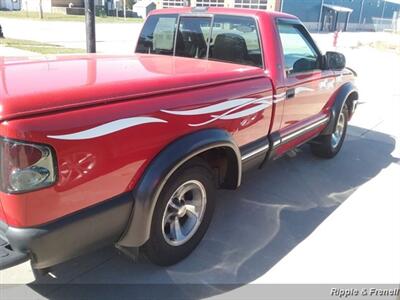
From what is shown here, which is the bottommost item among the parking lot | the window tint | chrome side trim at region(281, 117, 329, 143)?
the parking lot

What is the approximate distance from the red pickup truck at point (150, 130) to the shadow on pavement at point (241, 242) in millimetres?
229

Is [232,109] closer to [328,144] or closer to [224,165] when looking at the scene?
[224,165]

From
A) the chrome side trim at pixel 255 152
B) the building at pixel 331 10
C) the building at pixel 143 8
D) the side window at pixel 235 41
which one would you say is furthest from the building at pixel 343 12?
the chrome side trim at pixel 255 152

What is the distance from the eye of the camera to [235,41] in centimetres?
399

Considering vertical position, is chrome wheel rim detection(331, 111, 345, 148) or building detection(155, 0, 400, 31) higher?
building detection(155, 0, 400, 31)

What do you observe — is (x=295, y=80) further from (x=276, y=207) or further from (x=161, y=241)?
(x=161, y=241)

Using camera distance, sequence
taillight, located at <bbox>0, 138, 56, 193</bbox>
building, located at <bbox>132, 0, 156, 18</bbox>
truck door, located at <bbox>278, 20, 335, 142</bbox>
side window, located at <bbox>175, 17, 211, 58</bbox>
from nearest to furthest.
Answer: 1. taillight, located at <bbox>0, 138, 56, 193</bbox>
2. truck door, located at <bbox>278, 20, 335, 142</bbox>
3. side window, located at <bbox>175, 17, 211, 58</bbox>
4. building, located at <bbox>132, 0, 156, 18</bbox>

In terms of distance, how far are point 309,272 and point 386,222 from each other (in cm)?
133

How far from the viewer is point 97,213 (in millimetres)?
2309

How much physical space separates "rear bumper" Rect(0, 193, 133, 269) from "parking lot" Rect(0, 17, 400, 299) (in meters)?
0.59

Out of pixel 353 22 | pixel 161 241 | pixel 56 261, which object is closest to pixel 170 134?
pixel 161 241

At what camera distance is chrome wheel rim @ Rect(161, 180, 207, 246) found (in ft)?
9.83

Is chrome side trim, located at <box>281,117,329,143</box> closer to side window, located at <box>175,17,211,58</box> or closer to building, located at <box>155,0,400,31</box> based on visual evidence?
side window, located at <box>175,17,211,58</box>

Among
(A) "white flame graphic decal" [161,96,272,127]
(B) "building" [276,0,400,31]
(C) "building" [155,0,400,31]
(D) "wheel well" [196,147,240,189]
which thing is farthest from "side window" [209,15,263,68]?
(B) "building" [276,0,400,31]
